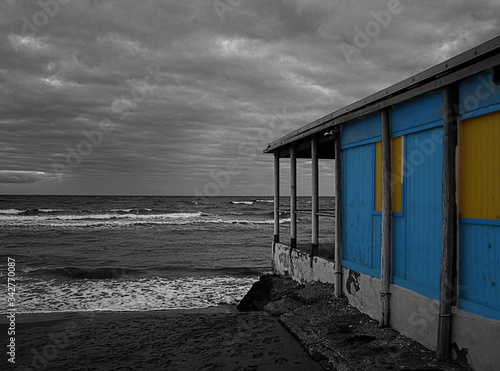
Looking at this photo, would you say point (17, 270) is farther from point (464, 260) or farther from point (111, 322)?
point (464, 260)

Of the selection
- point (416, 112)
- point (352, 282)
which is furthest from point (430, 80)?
point (352, 282)

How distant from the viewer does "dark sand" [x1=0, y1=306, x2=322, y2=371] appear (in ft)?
18.2

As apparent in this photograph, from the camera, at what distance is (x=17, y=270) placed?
47.6 feet

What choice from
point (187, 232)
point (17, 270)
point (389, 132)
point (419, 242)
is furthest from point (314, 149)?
point (187, 232)

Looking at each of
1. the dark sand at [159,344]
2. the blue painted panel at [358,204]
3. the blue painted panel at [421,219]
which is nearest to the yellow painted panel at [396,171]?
the blue painted panel at [421,219]

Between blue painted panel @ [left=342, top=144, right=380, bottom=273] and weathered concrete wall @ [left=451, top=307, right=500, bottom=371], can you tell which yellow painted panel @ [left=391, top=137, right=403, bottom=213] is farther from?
weathered concrete wall @ [left=451, top=307, right=500, bottom=371]

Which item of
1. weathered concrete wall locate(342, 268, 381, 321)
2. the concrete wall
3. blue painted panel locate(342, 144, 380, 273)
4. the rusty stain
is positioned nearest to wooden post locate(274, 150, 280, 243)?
the concrete wall

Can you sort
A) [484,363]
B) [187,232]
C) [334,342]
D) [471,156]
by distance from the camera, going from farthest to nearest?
[187,232]
[334,342]
[471,156]
[484,363]

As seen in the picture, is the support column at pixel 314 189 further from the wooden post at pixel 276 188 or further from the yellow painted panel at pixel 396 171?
the yellow painted panel at pixel 396 171

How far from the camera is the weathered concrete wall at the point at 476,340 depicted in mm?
3787

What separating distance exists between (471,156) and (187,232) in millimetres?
24284

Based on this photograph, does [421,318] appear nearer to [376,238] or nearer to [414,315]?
[414,315]

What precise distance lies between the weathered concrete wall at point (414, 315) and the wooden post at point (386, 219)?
83 mm

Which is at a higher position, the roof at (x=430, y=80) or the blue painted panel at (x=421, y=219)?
the roof at (x=430, y=80)
